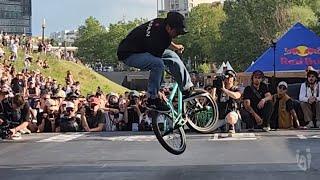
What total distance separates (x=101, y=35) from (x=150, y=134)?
99.1m

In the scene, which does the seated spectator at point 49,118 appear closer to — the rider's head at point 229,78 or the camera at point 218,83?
the camera at point 218,83

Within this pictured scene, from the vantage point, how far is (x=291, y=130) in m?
13.4

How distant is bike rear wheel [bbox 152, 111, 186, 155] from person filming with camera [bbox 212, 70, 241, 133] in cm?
380

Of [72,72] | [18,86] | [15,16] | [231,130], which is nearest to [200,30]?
[15,16]

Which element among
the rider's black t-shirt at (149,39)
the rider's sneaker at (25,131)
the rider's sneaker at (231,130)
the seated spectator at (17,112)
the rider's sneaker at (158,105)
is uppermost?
the rider's black t-shirt at (149,39)

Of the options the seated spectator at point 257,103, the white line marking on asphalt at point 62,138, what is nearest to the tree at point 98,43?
the seated spectator at point 257,103

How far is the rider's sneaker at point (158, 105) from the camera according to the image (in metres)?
8.38

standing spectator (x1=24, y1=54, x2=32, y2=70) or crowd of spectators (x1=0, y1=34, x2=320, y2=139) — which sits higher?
standing spectator (x1=24, y1=54, x2=32, y2=70)

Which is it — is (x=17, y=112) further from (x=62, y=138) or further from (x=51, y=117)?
→ (x=51, y=117)

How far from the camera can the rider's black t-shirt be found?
803 centimetres

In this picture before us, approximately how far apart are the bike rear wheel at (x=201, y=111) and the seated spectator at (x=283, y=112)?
5.02 m

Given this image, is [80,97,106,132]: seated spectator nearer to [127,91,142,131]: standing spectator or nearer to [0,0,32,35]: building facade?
[127,91,142,131]: standing spectator

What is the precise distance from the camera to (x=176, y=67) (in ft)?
27.9

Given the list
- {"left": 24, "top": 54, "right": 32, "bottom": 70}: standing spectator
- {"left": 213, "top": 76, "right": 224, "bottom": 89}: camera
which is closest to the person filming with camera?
{"left": 213, "top": 76, "right": 224, "bottom": 89}: camera
